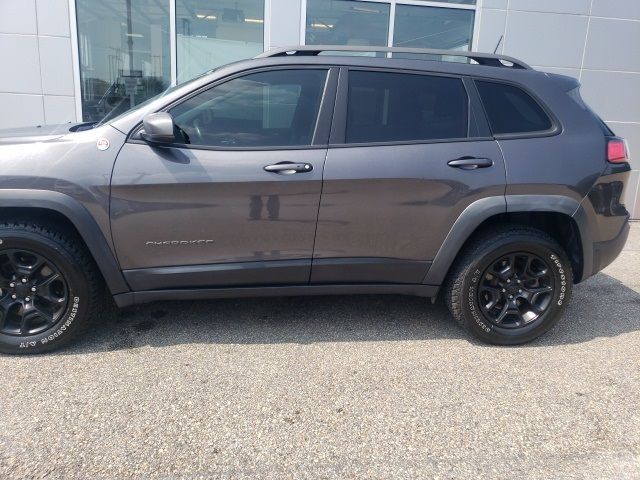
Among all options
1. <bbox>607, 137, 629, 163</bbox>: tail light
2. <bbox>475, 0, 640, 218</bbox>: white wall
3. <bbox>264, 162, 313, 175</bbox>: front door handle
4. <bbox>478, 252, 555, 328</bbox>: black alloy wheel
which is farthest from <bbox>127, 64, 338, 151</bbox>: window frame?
<bbox>475, 0, 640, 218</bbox>: white wall

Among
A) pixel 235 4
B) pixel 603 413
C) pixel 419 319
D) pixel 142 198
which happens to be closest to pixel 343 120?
pixel 142 198

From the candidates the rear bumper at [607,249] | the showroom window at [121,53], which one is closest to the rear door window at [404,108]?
the rear bumper at [607,249]

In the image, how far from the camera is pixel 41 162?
2.78 m

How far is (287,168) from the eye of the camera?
293 centimetres

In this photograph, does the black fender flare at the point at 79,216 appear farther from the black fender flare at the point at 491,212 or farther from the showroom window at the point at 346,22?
the showroom window at the point at 346,22

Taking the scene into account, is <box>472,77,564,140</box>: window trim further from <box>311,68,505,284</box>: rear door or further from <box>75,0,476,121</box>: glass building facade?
<box>75,0,476,121</box>: glass building facade

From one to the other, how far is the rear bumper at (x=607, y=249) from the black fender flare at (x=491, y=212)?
0.50 feet

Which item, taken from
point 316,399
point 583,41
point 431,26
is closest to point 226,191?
point 316,399

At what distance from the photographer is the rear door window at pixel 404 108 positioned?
310 cm

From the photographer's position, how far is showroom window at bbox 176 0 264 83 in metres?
6.48

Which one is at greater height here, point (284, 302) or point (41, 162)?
point (41, 162)

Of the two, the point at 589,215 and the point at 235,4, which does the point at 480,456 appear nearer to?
the point at 589,215

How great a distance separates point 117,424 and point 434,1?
6718 millimetres

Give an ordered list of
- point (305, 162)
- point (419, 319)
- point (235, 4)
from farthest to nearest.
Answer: point (235, 4)
point (419, 319)
point (305, 162)
